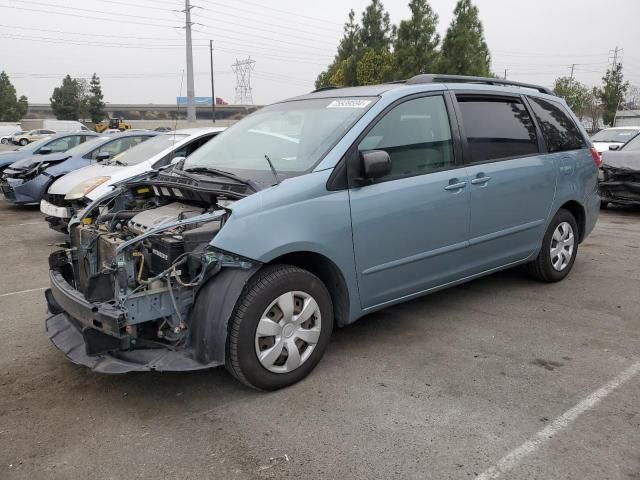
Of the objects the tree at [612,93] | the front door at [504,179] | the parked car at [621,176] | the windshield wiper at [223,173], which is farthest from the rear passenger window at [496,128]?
the tree at [612,93]

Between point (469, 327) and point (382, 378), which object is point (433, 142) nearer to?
point (469, 327)

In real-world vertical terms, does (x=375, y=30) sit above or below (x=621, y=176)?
above

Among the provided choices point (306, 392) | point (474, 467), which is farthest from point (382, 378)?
point (474, 467)

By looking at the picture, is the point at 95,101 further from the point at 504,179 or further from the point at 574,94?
the point at 504,179

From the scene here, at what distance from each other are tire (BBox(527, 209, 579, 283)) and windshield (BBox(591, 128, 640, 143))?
421 inches

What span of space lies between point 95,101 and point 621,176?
2875 inches

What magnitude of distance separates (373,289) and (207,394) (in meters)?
1.26

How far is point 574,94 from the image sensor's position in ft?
158

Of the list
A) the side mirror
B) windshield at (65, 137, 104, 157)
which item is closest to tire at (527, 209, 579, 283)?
the side mirror

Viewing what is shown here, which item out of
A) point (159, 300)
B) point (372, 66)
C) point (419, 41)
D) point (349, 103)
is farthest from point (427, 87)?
point (372, 66)

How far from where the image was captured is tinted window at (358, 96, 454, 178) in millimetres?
3898

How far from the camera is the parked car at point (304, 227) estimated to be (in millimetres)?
3152

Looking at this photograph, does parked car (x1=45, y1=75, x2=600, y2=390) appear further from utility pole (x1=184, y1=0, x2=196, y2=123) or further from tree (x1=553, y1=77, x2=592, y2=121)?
tree (x1=553, y1=77, x2=592, y2=121)

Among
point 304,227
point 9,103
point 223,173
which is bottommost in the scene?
point 304,227
